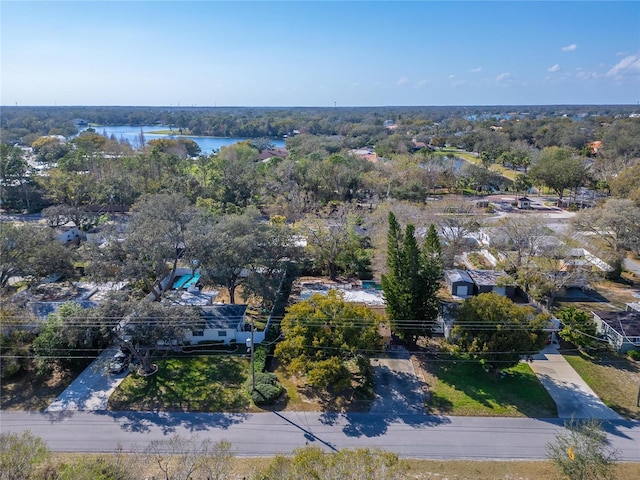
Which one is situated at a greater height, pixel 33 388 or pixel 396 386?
pixel 396 386

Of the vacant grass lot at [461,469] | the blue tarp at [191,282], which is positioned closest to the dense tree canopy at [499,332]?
the vacant grass lot at [461,469]

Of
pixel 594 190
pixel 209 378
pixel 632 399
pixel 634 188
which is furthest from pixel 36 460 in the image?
pixel 594 190

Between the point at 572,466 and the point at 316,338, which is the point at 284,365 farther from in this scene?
the point at 572,466

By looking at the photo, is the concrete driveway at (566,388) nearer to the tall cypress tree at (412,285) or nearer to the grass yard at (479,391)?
the grass yard at (479,391)

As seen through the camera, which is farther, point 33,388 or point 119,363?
point 119,363

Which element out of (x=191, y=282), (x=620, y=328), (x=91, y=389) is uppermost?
(x=620, y=328)

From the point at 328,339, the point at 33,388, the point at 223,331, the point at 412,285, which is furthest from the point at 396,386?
the point at 33,388

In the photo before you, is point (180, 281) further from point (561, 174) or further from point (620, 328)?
point (561, 174)
